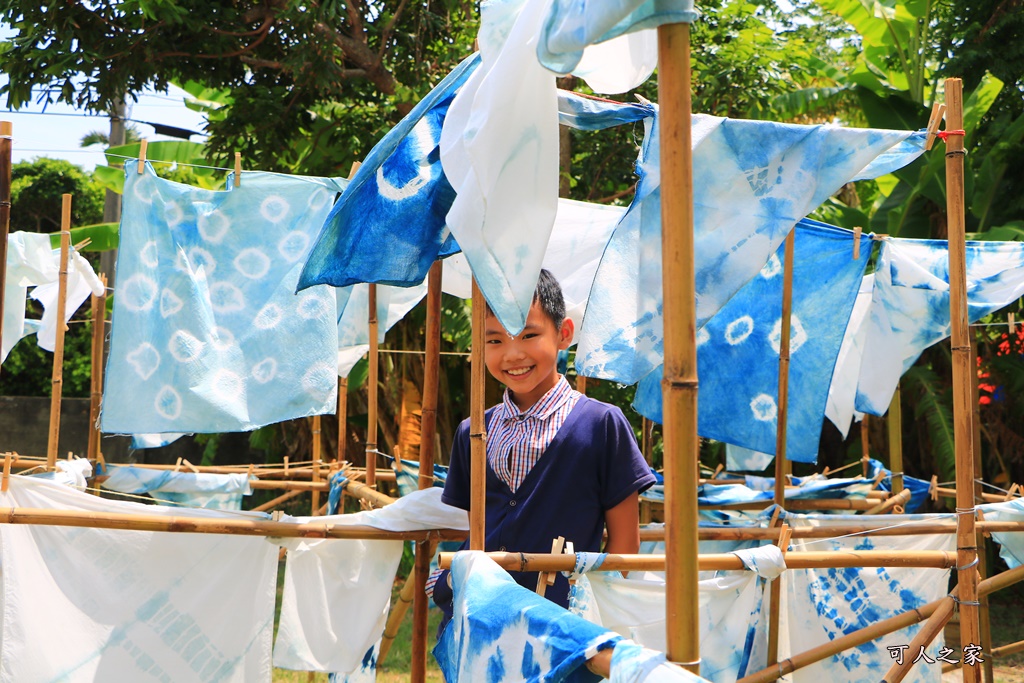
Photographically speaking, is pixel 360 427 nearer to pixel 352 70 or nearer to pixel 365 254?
pixel 352 70

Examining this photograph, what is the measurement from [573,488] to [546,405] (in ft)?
0.77

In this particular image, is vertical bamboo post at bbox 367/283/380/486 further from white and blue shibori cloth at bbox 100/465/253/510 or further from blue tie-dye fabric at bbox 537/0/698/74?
blue tie-dye fabric at bbox 537/0/698/74

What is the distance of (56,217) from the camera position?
13445 mm

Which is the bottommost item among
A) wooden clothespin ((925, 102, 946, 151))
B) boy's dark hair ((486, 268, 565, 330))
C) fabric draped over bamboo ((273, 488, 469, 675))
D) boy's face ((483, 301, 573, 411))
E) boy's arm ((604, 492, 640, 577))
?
fabric draped over bamboo ((273, 488, 469, 675))

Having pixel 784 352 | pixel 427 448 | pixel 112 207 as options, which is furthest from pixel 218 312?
pixel 112 207

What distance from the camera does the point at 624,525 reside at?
2.48 m

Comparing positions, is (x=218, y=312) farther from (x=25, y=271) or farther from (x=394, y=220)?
(x=25, y=271)

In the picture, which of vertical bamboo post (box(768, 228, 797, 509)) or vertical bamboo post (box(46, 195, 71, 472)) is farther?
vertical bamboo post (box(46, 195, 71, 472))

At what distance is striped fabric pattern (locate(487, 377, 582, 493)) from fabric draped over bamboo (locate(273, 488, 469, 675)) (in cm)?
109

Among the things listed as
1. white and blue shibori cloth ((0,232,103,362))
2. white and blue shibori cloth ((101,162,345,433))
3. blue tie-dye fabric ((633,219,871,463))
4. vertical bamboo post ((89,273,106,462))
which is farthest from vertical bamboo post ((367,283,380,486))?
white and blue shibori cloth ((0,232,103,362))

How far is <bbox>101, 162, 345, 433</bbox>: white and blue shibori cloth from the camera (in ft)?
13.2

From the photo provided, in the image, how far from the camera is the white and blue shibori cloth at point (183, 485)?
500 centimetres

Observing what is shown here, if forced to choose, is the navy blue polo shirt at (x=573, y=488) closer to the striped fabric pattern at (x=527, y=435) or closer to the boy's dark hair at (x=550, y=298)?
the striped fabric pattern at (x=527, y=435)

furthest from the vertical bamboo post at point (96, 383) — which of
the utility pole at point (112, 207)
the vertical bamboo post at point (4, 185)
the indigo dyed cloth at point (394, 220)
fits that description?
the utility pole at point (112, 207)
